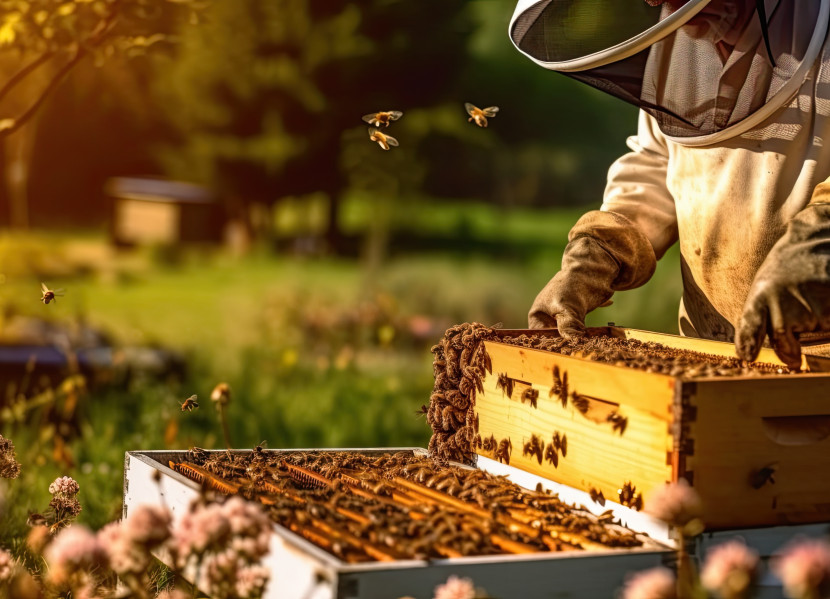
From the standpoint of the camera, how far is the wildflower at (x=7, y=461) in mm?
3033

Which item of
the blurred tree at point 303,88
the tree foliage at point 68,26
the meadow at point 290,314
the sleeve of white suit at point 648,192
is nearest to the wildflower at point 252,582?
the sleeve of white suit at point 648,192

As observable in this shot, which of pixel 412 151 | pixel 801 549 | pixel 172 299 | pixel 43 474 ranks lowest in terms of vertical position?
pixel 43 474

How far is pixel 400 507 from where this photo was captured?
227cm

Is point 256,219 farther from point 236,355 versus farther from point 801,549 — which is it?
point 801,549

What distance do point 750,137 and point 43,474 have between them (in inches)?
162

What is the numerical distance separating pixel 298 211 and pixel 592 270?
4878 millimetres

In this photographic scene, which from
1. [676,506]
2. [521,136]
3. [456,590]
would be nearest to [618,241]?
[676,506]

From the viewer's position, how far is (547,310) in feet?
10.6

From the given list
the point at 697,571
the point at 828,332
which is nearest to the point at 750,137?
the point at 828,332

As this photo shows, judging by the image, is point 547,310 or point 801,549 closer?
point 801,549

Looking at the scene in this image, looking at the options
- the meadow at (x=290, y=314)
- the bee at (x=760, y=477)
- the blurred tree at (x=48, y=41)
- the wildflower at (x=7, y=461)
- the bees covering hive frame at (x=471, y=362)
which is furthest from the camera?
the meadow at (x=290, y=314)

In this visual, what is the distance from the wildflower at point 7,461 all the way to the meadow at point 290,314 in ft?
9.69

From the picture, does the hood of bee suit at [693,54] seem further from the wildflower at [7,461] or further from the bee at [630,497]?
the wildflower at [7,461]

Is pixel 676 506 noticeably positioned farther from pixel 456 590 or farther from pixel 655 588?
pixel 456 590
